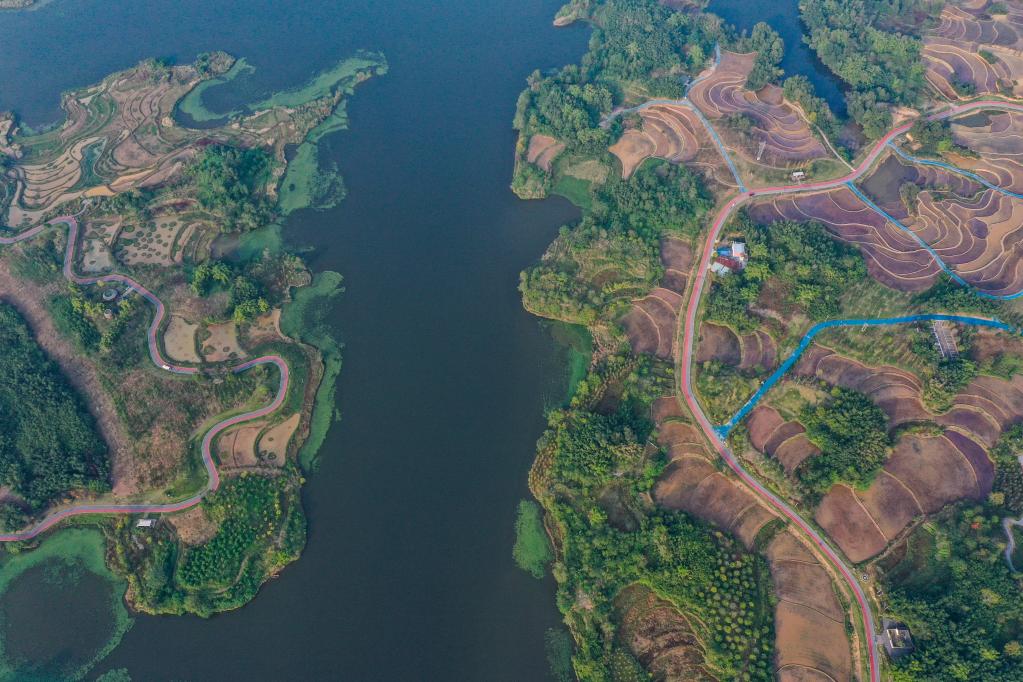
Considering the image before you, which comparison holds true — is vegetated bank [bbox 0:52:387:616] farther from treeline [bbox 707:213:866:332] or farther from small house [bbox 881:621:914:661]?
small house [bbox 881:621:914:661]

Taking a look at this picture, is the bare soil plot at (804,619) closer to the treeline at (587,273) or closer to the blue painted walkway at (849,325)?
the blue painted walkway at (849,325)

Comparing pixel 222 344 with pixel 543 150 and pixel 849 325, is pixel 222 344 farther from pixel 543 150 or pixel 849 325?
pixel 849 325

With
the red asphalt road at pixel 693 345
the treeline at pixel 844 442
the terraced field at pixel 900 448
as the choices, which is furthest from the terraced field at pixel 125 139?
the treeline at pixel 844 442

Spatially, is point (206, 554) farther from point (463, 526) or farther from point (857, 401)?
point (857, 401)

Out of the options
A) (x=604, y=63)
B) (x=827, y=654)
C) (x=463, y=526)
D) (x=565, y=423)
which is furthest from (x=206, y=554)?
(x=604, y=63)

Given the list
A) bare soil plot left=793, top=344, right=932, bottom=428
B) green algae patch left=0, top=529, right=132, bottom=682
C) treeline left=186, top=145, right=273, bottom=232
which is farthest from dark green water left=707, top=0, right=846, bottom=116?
green algae patch left=0, top=529, right=132, bottom=682

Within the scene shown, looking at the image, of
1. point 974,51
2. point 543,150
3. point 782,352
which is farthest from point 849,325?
point 974,51
